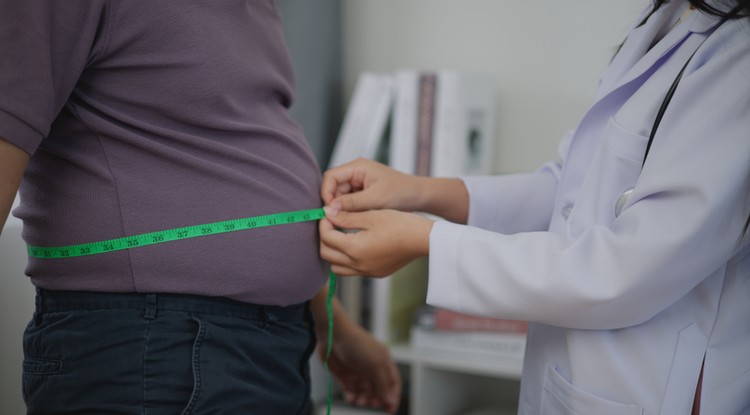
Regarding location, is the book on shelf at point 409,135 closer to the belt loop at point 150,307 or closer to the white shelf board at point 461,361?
the white shelf board at point 461,361

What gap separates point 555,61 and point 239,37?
1.33m

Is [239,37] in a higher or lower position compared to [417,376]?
higher

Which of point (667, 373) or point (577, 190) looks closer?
point (667, 373)

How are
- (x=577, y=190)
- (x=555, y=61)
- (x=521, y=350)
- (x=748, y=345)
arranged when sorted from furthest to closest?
(x=555, y=61)
(x=521, y=350)
(x=577, y=190)
(x=748, y=345)

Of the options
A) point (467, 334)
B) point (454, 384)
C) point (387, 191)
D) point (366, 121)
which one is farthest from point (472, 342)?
point (387, 191)

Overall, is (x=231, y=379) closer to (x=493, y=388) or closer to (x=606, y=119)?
(x=606, y=119)

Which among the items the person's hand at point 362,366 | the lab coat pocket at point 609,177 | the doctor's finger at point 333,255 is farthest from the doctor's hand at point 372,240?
the person's hand at point 362,366

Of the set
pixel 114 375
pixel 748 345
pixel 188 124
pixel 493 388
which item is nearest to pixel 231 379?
pixel 114 375

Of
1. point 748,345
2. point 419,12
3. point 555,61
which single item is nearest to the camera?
point 748,345

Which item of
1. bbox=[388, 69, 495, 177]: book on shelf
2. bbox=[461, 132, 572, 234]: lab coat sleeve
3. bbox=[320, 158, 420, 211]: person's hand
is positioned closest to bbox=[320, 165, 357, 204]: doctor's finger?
bbox=[320, 158, 420, 211]: person's hand

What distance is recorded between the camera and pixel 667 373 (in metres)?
0.87

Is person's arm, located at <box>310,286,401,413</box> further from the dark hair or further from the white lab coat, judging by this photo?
the dark hair

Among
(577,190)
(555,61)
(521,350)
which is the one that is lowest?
(521,350)

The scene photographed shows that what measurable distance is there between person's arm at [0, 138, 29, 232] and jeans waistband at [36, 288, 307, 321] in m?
A: 0.17
